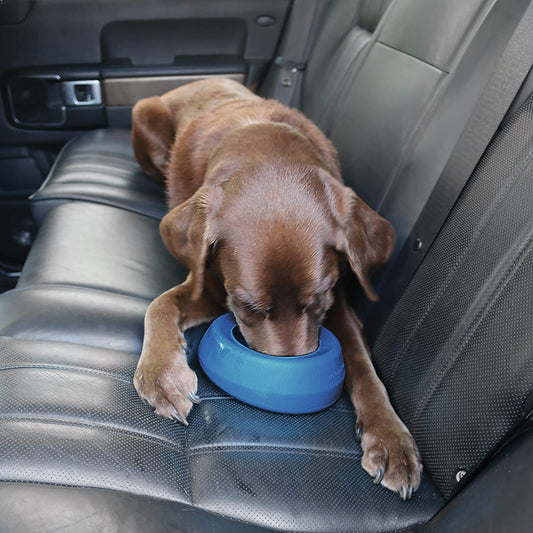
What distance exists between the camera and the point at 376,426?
5.04 feet

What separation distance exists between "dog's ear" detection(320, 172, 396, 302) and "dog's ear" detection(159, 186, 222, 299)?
36 centimetres

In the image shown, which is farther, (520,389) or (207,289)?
(207,289)

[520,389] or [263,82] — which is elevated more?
[520,389]

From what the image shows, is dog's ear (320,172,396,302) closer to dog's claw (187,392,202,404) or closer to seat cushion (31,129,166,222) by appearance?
dog's claw (187,392,202,404)

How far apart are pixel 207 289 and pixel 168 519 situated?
94 cm

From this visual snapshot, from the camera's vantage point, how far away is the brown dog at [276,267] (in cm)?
156

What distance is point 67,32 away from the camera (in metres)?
3.38

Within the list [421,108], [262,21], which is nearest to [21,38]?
[262,21]

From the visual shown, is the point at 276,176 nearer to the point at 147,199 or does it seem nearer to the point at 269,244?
the point at 269,244

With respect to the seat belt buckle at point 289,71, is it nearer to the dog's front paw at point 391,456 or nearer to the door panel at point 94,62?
the door panel at point 94,62

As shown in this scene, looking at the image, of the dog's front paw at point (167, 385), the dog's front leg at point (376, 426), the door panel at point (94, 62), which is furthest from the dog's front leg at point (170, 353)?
the door panel at point (94, 62)

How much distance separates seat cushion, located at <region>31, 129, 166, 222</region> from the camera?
2.61 metres

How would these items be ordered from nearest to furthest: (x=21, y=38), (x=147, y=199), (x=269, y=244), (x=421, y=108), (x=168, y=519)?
(x=168, y=519)
(x=269, y=244)
(x=421, y=108)
(x=147, y=199)
(x=21, y=38)

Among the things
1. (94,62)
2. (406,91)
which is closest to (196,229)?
(406,91)
